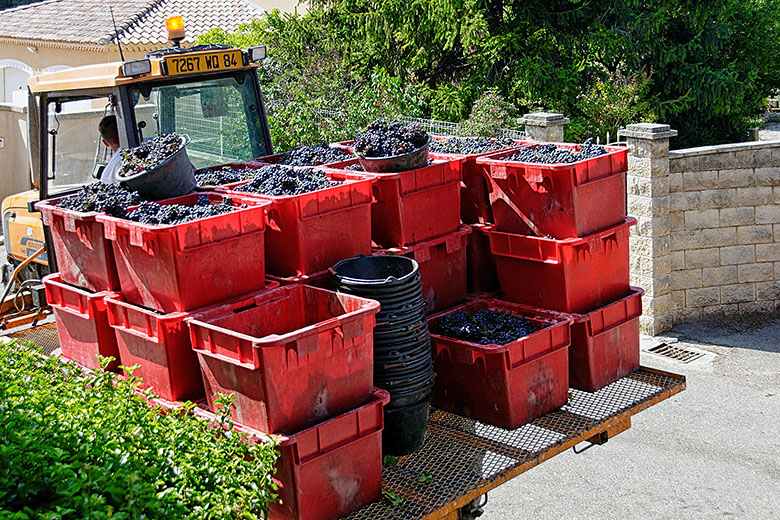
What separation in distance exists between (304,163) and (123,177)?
1416 millimetres

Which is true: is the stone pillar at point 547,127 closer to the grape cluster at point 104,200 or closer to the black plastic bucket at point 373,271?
the black plastic bucket at point 373,271

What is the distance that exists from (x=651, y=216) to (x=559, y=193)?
5.56 metres

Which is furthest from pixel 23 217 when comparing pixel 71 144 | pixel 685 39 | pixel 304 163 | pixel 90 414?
pixel 685 39

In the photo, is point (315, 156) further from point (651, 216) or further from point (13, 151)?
point (13, 151)

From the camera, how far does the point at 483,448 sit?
488 cm

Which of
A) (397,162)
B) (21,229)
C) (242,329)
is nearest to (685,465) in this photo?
(397,162)

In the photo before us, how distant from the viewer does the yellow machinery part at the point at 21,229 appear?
8.04 metres

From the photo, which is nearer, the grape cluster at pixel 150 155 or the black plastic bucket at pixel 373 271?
the black plastic bucket at pixel 373 271

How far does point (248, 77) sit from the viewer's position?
24.3 feet

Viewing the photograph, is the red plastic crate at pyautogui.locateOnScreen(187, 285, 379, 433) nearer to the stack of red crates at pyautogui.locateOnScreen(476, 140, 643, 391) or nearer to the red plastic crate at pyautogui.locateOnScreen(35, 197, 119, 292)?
the red plastic crate at pyautogui.locateOnScreen(35, 197, 119, 292)

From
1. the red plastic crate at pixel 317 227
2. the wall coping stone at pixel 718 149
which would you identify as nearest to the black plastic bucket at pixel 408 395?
the red plastic crate at pixel 317 227

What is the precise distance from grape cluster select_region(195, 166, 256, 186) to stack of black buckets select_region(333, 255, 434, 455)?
1.43 m

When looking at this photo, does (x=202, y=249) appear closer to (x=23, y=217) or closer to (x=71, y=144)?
(x=71, y=144)

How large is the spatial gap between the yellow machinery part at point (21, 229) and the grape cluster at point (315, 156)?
2821 millimetres
